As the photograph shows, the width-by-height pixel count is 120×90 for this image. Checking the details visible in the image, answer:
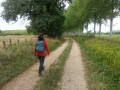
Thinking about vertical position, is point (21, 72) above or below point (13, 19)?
below

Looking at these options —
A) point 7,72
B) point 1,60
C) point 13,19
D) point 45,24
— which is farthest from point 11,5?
point 7,72

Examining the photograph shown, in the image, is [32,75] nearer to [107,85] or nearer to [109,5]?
[107,85]

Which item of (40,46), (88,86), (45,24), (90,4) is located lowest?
(88,86)

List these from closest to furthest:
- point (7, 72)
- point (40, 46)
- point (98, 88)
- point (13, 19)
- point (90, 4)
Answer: point (98, 88) < point (40, 46) < point (7, 72) < point (90, 4) < point (13, 19)

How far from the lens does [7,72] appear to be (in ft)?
14.9

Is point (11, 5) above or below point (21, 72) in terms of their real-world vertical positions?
above

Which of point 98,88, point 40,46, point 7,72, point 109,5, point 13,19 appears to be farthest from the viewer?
point 13,19

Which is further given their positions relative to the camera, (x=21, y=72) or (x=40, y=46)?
(x=21, y=72)

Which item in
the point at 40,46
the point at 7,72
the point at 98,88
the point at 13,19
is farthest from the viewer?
the point at 13,19

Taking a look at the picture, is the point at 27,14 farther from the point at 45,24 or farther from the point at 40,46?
the point at 40,46

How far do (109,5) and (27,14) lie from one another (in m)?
13.4

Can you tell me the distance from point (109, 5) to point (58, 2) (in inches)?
357

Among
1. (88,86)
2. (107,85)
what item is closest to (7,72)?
(88,86)

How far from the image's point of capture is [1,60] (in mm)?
5582
